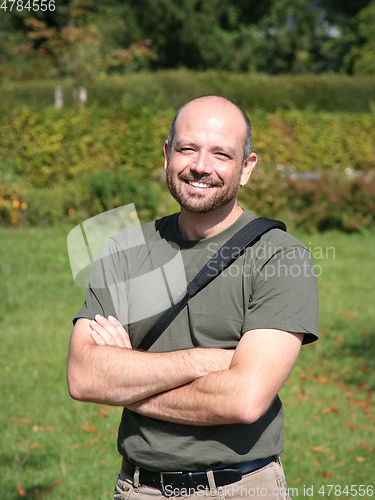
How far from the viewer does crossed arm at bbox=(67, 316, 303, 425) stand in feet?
6.72

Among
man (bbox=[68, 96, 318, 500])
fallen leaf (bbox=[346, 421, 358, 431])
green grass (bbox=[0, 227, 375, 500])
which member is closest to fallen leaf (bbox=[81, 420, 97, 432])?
green grass (bbox=[0, 227, 375, 500])

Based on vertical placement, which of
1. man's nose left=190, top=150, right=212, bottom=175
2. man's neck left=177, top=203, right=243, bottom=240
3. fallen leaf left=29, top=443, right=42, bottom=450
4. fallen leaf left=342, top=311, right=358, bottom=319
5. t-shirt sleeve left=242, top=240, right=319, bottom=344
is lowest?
fallen leaf left=342, top=311, right=358, bottom=319

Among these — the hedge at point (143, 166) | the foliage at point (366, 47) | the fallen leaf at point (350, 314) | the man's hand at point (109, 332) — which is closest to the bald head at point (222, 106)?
the man's hand at point (109, 332)

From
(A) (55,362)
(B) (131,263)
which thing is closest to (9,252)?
(A) (55,362)

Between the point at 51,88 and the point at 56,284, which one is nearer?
the point at 56,284

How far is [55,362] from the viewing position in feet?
20.5

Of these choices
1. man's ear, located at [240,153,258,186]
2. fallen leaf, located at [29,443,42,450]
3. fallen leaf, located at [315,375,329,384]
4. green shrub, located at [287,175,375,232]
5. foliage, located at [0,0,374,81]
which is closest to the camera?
man's ear, located at [240,153,258,186]

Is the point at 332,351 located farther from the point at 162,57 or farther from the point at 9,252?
the point at 162,57

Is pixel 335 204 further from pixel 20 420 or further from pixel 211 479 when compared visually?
pixel 211 479

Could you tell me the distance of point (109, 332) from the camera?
7.64 ft

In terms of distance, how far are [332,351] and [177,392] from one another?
499 centimetres

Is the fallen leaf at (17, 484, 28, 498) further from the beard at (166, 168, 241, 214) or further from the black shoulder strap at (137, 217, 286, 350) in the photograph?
the beard at (166, 168, 241, 214)

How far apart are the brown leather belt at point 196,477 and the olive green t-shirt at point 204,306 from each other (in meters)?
0.03

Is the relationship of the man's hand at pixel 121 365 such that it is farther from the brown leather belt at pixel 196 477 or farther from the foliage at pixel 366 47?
the foliage at pixel 366 47
